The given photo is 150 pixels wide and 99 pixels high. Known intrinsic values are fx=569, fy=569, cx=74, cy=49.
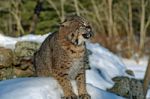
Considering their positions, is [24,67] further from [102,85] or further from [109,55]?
[109,55]

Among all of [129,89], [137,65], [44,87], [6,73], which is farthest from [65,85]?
[137,65]

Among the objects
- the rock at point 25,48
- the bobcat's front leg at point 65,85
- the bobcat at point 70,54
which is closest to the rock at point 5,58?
the rock at point 25,48

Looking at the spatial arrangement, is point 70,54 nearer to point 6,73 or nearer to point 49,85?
point 49,85

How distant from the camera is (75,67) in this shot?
6.25 meters

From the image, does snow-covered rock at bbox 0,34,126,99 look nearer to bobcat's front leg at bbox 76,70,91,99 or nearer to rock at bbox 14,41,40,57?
bobcat's front leg at bbox 76,70,91,99

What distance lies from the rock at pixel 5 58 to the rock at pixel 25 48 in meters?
0.24

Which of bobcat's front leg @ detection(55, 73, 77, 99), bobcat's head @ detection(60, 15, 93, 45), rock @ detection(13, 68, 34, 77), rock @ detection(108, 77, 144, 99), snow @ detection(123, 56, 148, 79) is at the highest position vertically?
bobcat's head @ detection(60, 15, 93, 45)

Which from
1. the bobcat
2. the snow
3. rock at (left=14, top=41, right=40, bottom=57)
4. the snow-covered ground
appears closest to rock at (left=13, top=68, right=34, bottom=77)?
rock at (left=14, top=41, right=40, bottom=57)

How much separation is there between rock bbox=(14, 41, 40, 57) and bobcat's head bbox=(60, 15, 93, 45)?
2177 mm

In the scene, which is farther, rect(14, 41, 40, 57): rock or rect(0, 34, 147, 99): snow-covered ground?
rect(14, 41, 40, 57): rock

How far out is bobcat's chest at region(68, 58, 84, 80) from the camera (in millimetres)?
6223

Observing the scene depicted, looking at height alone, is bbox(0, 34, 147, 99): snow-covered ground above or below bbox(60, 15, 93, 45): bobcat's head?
below

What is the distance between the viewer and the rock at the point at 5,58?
25.8 ft

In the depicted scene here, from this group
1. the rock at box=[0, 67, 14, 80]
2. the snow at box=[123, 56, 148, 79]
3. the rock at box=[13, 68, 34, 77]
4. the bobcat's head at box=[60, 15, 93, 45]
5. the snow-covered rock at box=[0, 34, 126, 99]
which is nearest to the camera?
the snow-covered rock at box=[0, 34, 126, 99]
